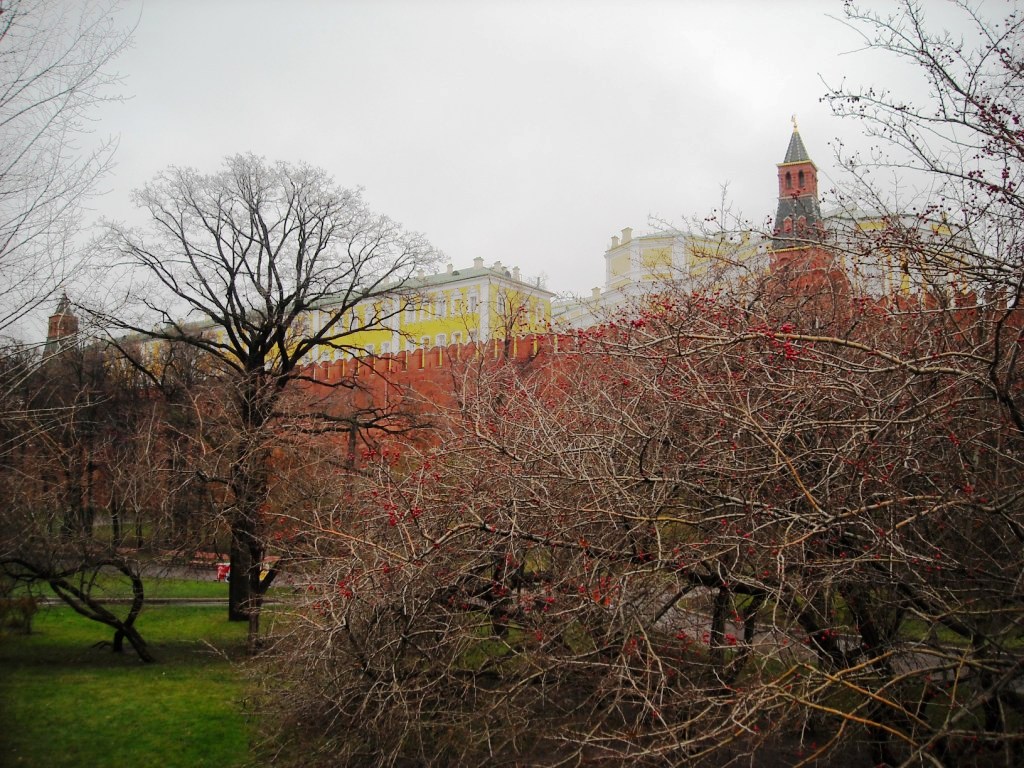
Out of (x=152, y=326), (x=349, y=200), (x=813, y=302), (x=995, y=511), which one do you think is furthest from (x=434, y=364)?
(x=995, y=511)

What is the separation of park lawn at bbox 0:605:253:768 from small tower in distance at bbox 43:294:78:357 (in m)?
2.83

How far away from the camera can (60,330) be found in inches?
300

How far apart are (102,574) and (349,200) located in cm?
949

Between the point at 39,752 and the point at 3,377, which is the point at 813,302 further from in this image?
the point at 39,752

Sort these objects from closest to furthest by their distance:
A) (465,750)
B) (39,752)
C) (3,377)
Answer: (465,750) < (3,377) < (39,752)

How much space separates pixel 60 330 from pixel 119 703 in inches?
175

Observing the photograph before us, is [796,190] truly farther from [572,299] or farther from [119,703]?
[119,703]

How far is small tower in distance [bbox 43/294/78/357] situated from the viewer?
22.1 feet

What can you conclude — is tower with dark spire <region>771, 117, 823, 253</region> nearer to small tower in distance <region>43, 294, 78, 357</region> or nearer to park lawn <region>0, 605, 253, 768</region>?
small tower in distance <region>43, 294, 78, 357</region>

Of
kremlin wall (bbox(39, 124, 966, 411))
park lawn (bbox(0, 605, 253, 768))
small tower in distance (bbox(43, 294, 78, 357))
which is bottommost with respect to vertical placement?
park lawn (bbox(0, 605, 253, 768))

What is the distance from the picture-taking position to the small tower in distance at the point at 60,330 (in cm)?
672

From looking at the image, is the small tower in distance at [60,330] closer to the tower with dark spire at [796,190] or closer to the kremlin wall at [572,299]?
the kremlin wall at [572,299]

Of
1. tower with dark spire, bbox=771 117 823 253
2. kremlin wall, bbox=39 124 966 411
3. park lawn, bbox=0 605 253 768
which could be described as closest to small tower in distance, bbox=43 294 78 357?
kremlin wall, bbox=39 124 966 411

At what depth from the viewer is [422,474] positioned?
6.04 m
